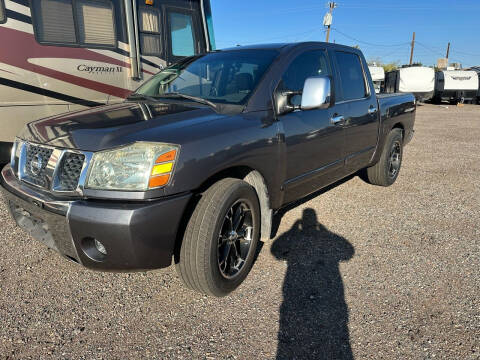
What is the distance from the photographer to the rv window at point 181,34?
6.61m

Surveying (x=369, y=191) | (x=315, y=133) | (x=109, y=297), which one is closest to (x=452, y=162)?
(x=369, y=191)

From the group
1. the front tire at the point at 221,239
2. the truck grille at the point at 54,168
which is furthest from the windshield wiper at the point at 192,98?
the truck grille at the point at 54,168

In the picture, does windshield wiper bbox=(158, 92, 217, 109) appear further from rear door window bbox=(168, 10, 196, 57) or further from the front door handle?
rear door window bbox=(168, 10, 196, 57)

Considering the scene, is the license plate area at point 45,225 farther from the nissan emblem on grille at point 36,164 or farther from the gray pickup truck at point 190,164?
the nissan emblem on grille at point 36,164

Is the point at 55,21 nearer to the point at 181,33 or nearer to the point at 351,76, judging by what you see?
the point at 181,33

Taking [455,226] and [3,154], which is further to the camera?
[3,154]

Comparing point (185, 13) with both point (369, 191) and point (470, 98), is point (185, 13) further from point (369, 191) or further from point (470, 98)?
point (470, 98)

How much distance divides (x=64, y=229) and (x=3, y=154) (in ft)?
12.6

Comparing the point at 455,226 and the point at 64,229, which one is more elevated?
the point at 64,229

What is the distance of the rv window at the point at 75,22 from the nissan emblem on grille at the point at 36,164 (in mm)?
3771

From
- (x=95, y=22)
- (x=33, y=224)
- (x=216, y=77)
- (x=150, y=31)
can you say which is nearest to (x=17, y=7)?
(x=95, y=22)

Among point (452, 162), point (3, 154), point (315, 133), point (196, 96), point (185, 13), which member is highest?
point (185, 13)

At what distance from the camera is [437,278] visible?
2750 mm

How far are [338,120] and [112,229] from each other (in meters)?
2.41
